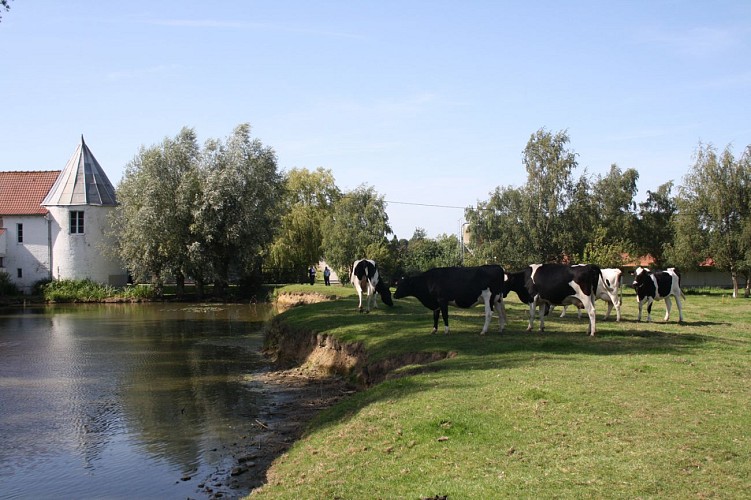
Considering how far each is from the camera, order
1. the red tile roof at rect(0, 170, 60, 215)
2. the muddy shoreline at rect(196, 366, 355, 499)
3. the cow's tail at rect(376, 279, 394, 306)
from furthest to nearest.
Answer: the red tile roof at rect(0, 170, 60, 215) → the cow's tail at rect(376, 279, 394, 306) → the muddy shoreline at rect(196, 366, 355, 499)

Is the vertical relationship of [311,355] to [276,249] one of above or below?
below

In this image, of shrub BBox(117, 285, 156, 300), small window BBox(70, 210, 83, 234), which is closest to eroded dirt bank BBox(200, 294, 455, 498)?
shrub BBox(117, 285, 156, 300)

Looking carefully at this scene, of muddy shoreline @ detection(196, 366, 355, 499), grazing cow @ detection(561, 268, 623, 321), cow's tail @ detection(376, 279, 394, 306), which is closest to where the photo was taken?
muddy shoreline @ detection(196, 366, 355, 499)

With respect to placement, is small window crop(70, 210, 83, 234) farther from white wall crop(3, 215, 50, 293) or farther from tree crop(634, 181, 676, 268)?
tree crop(634, 181, 676, 268)

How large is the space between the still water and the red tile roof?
3210cm

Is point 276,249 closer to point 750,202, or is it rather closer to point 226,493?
A: point 750,202

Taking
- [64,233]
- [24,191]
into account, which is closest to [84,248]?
[64,233]

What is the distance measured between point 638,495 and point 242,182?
160 ft

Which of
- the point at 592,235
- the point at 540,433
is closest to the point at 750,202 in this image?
the point at 592,235

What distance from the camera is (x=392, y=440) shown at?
9.75 m

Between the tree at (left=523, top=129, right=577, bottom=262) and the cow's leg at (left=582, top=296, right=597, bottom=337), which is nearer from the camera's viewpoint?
the cow's leg at (left=582, top=296, right=597, bottom=337)

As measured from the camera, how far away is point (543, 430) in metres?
9.21

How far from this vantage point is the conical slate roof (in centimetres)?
6016

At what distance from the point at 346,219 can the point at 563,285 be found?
45.3 metres
